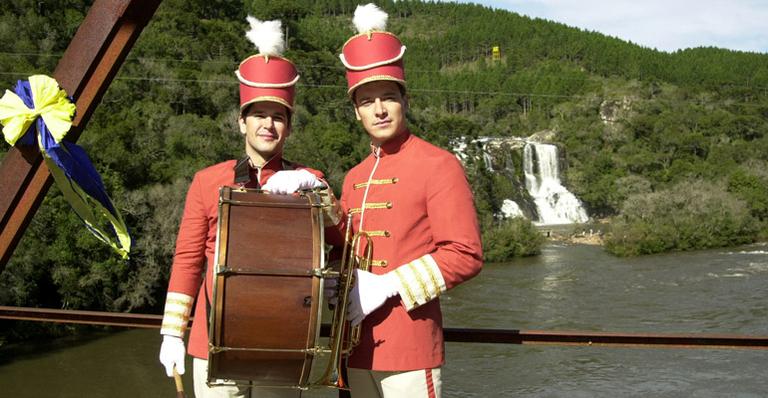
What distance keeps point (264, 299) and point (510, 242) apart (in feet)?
97.9

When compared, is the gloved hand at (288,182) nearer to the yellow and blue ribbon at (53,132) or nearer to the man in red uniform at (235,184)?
the man in red uniform at (235,184)

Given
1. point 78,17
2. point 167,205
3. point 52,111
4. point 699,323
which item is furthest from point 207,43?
point 52,111

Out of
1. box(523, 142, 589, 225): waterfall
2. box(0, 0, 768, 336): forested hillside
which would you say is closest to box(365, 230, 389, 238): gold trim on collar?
box(0, 0, 768, 336): forested hillside

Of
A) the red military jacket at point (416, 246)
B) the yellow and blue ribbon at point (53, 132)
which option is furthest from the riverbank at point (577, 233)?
the yellow and blue ribbon at point (53, 132)

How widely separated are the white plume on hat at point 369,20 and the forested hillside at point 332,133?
16060 millimetres

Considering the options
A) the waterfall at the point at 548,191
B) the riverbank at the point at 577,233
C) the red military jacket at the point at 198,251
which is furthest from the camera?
the waterfall at the point at 548,191

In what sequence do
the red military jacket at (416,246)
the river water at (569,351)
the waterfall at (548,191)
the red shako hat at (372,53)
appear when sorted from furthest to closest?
the waterfall at (548,191) → the river water at (569,351) → the red shako hat at (372,53) → the red military jacket at (416,246)

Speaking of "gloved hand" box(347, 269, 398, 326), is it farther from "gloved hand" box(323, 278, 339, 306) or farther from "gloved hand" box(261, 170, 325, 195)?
"gloved hand" box(261, 170, 325, 195)

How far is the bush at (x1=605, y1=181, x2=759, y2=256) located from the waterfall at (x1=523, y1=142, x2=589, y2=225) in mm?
6298

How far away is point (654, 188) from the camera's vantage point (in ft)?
143

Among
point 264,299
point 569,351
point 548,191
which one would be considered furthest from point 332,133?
point 264,299

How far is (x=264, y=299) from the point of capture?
2061mm

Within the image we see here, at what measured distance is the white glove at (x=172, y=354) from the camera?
2332 millimetres

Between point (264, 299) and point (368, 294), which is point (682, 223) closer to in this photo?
point (368, 294)
